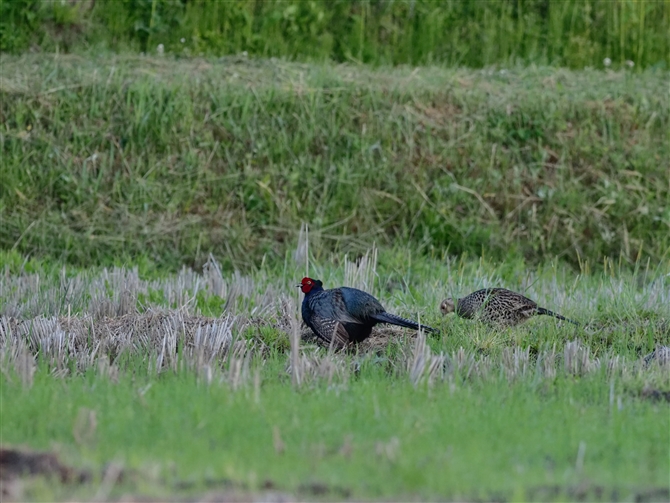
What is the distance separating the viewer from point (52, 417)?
4.23 meters

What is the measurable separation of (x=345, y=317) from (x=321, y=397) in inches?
69.8

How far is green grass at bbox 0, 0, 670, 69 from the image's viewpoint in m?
13.1

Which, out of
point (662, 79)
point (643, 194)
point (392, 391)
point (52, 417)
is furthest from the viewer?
point (662, 79)

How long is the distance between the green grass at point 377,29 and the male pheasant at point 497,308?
6.05 metres

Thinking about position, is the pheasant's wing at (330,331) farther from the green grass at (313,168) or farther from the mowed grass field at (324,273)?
the green grass at (313,168)

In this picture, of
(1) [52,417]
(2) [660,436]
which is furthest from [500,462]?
(1) [52,417]

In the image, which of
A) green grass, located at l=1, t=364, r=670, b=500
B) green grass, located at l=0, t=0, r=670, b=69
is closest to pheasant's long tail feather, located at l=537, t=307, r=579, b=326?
green grass, located at l=1, t=364, r=670, b=500

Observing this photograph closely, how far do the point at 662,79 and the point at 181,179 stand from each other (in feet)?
18.7

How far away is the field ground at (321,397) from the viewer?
3.53 metres

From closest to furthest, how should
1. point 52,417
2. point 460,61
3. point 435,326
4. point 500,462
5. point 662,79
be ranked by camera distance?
point 500,462 → point 52,417 → point 435,326 → point 662,79 → point 460,61

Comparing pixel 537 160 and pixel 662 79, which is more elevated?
pixel 662 79

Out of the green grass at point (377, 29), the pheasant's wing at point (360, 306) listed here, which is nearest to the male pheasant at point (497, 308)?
the pheasant's wing at point (360, 306)

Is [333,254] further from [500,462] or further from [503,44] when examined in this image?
[500,462]

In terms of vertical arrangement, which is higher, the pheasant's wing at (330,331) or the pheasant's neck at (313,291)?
the pheasant's neck at (313,291)
